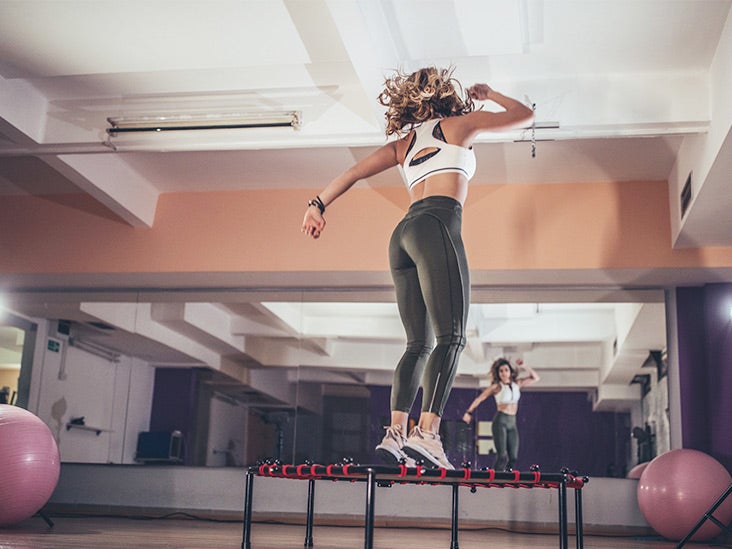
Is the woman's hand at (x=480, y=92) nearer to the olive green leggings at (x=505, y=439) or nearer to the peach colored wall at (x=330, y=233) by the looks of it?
the peach colored wall at (x=330, y=233)

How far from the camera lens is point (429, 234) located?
270 centimetres

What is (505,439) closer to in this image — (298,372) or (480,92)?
(298,372)

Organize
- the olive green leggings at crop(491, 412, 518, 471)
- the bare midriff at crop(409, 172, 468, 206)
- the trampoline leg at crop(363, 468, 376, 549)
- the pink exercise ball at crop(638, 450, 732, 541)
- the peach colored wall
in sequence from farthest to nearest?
the olive green leggings at crop(491, 412, 518, 471) → the peach colored wall → the pink exercise ball at crop(638, 450, 732, 541) → the bare midriff at crop(409, 172, 468, 206) → the trampoline leg at crop(363, 468, 376, 549)

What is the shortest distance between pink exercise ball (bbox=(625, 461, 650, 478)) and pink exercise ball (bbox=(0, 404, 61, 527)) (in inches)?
154

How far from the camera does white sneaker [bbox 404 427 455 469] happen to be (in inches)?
104

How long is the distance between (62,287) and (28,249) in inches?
19.9

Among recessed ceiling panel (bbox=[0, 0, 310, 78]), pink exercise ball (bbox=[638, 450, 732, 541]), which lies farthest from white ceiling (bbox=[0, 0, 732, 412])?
pink exercise ball (bbox=[638, 450, 732, 541])

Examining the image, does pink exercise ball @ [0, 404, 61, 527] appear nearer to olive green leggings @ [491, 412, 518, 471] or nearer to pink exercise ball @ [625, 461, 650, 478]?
olive green leggings @ [491, 412, 518, 471]

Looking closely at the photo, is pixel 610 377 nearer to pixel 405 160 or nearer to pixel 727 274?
pixel 727 274

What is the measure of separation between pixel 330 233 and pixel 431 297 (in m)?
3.56

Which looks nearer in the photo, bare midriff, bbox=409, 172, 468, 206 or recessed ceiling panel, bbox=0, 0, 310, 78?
bare midriff, bbox=409, 172, 468, 206

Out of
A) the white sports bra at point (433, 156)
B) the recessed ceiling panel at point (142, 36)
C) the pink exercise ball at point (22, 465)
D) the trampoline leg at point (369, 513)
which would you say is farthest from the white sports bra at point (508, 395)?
the trampoline leg at point (369, 513)

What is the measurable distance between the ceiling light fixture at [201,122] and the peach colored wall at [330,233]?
139 centimetres

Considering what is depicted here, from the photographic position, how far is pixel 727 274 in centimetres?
579
